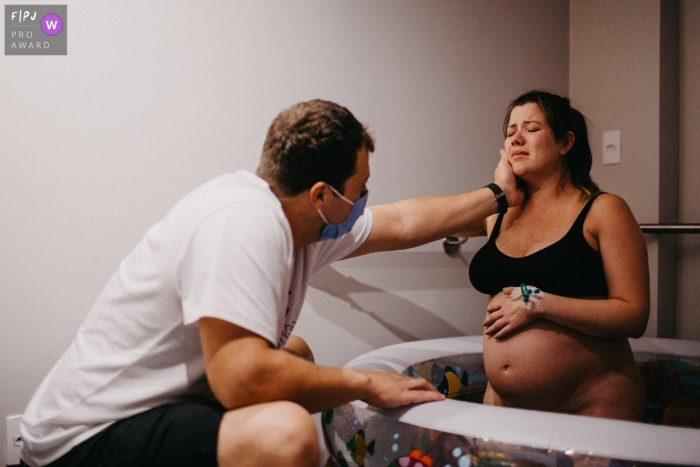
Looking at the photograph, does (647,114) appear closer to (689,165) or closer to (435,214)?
(689,165)

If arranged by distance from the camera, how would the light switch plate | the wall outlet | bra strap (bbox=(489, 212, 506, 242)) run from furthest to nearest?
the light switch plate
bra strap (bbox=(489, 212, 506, 242))
the wall outlet

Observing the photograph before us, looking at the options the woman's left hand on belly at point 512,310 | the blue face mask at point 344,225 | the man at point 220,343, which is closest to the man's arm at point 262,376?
the man at point 220,343

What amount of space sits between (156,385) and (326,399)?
13.2 inches

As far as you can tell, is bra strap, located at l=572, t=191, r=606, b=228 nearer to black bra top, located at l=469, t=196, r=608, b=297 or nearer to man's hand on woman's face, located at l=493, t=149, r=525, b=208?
black bra top, located at l=469, t=196, r=608, b=297

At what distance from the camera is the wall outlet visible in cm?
150

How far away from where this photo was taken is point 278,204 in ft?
3.32

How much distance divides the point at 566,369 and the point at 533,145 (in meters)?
0.64

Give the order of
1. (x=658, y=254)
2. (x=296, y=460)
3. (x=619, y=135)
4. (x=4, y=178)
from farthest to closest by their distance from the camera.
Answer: (x=619, y=135) → (x=658, y=254) → (x=4, y=178) → (x=296, y=460)

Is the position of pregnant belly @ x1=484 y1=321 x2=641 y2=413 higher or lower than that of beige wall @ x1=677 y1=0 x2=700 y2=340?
lower

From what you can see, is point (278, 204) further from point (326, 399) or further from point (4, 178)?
point (4, 178)

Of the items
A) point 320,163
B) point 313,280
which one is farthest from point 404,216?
point 320,163

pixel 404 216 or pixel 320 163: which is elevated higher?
pixel 320 163

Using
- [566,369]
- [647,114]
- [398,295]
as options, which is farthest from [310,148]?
[647,114]

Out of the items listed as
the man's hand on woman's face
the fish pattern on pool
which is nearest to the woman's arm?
the man's hand on woman's face
